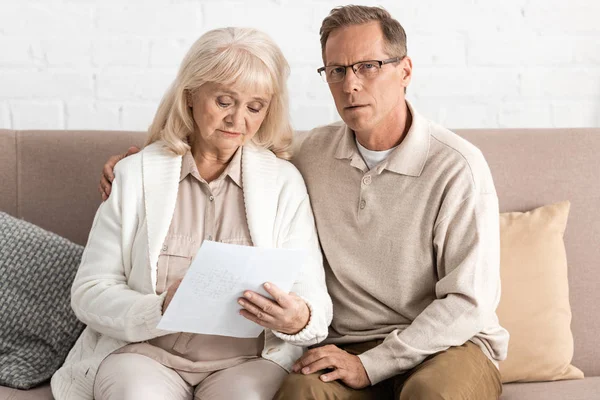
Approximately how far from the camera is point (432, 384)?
1770 millimetres

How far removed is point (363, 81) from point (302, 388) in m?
0.73

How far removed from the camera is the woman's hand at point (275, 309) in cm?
179

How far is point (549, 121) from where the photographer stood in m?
2.81

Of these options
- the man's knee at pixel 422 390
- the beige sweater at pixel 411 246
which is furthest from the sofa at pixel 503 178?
the man's knee at pixel 422 390

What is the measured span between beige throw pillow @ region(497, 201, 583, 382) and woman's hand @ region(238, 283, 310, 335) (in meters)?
0.62

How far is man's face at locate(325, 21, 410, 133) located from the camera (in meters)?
1.99

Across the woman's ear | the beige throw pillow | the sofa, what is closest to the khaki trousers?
the beige throw pillow

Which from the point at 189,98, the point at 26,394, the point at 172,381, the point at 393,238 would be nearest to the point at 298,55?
the point at 189,98

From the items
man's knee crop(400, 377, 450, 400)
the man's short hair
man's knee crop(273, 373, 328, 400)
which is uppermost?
the man's short hair

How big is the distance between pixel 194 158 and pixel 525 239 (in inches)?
35.3

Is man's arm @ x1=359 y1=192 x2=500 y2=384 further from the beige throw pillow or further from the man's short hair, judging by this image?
the man's short hair

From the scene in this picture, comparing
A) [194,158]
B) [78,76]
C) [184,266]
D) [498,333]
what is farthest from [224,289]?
[78,76]

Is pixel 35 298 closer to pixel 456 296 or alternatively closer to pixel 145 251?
pixel 145 251

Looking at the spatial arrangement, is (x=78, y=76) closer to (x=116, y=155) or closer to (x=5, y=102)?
(x=5, y=102)
